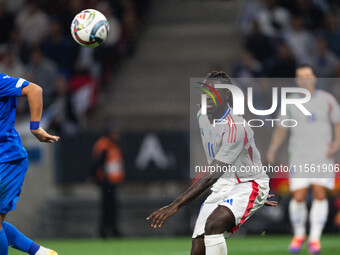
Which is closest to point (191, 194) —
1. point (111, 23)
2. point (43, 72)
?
point (43, 72)

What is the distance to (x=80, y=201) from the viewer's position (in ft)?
46.4

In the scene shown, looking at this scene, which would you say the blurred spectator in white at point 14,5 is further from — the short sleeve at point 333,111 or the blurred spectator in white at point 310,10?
the short sleeve at point 333,111

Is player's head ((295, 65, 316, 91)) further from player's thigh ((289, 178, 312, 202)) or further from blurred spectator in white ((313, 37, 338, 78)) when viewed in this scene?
blurred spectator in white ((313, 37, 338, 78))

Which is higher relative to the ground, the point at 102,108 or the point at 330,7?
the point at 330,7

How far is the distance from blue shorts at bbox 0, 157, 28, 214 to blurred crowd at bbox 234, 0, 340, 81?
318 inches

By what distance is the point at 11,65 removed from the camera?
49.4 feet

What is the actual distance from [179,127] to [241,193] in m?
7.91

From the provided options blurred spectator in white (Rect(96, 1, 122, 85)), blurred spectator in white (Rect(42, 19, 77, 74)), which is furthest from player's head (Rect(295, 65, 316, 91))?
blurred spectator in white (Rect(96, 1, 122, 85))

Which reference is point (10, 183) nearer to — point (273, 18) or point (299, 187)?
point (299, 187)

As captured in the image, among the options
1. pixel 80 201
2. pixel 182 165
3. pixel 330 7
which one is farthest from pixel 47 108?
pixel 330 7

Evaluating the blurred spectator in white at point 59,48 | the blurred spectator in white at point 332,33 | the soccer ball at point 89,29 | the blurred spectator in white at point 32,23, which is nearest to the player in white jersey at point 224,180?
the soccer ball at point 89,29

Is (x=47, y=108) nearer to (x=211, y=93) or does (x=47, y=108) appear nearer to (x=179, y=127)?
(x=179, y=127)

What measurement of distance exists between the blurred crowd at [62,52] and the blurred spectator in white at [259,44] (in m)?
2.62

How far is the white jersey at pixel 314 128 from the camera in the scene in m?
10.0
